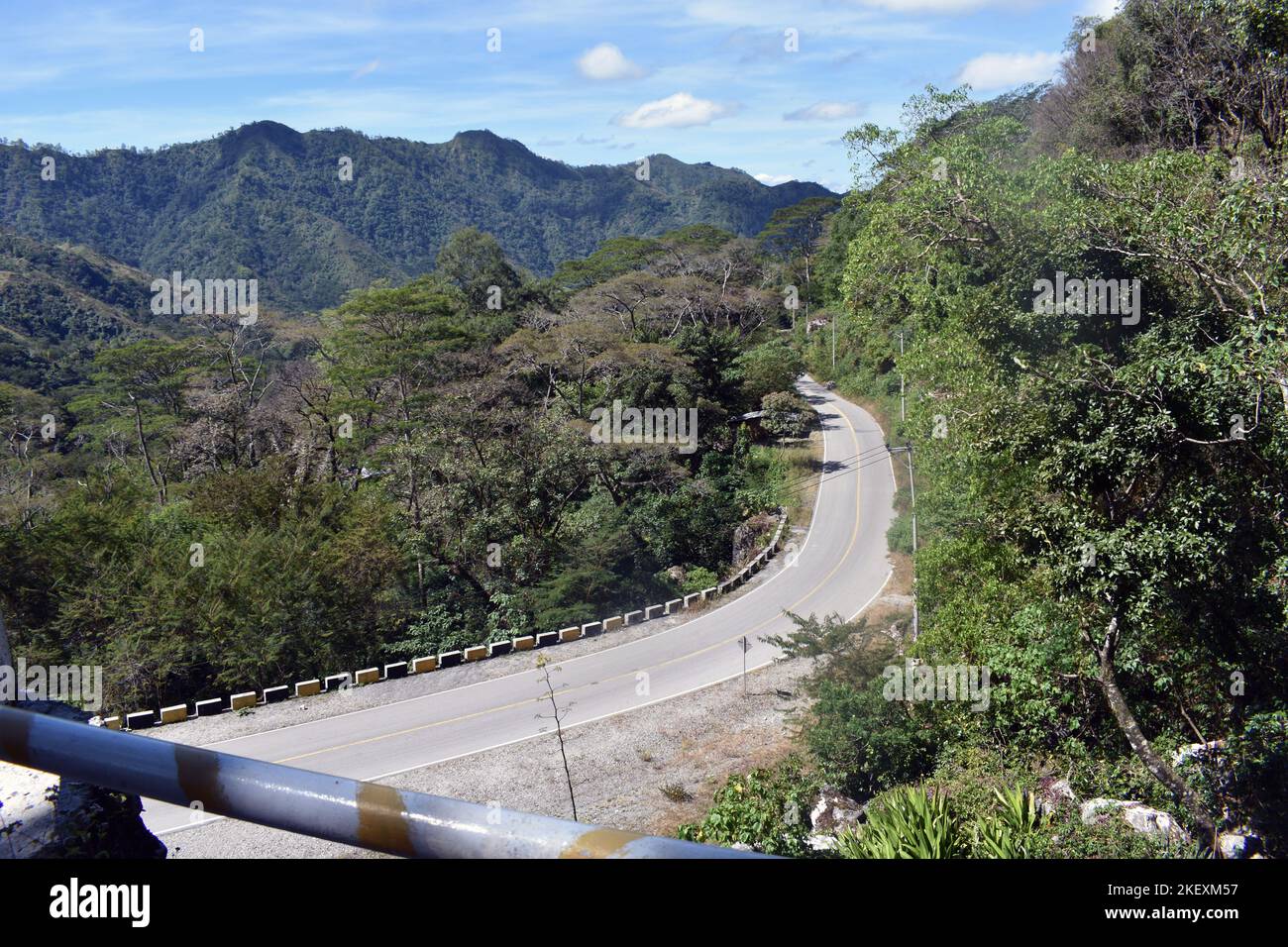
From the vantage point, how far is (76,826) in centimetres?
200

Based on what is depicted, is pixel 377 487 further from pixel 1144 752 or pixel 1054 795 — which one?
pixel 1144 752

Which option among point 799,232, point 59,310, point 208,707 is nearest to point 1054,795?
point 208,707

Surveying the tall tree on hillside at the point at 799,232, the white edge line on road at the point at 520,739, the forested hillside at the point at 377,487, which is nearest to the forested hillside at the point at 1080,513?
the white edge line on road at the point at 520,739

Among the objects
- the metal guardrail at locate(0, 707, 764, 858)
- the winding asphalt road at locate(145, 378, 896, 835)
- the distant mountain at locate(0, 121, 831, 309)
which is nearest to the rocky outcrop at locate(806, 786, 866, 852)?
the winding asphalt road at locate(145, 378, 896, 835)

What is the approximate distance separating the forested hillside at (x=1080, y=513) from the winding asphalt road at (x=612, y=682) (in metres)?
4.26

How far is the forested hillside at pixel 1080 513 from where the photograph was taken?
7.11 meters

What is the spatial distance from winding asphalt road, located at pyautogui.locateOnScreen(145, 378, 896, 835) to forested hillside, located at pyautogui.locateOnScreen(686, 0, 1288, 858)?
4264mm

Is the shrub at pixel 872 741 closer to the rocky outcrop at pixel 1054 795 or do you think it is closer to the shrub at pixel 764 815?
the shrub at pixel 764 815

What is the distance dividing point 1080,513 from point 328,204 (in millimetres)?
136155

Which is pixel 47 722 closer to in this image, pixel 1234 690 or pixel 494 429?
pixel 1234 690

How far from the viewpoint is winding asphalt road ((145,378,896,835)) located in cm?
1531

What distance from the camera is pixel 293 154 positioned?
13800cm

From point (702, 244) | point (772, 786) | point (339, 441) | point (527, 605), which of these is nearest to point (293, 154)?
point (702, 244)

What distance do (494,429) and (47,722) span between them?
2326cm
